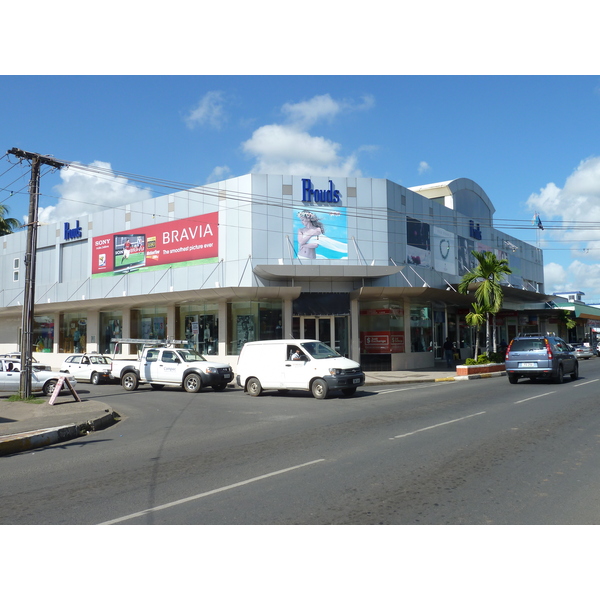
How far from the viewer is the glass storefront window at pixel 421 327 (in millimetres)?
29641

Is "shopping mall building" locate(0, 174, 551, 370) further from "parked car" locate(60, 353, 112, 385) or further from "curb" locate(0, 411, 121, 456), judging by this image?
"curb" locate(0, 411, 121, 456)

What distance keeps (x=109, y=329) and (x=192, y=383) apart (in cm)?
1621

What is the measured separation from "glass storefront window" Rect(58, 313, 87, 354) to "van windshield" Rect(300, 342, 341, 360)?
22818 millimetres

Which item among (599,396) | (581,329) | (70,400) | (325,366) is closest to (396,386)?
(325,366)

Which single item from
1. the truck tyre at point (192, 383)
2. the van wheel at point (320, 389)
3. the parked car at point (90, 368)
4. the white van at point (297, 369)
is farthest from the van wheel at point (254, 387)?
the parked car at point (90, 368)

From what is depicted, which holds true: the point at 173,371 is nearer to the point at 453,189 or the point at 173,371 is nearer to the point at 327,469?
the point at 327,469

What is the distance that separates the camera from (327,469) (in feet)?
25.1

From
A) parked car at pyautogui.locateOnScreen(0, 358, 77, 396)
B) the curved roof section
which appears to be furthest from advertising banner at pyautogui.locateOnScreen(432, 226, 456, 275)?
parked car at pyautogui.locateOnScreen(0, 358, 77, 396)

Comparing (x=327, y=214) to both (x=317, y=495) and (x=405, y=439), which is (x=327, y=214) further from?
(x=317, y=495)

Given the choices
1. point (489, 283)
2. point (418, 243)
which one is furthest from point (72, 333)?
point (489, 283)

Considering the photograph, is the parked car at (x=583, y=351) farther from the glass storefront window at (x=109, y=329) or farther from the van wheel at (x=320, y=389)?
the glass storefront window at (x=109, y=329)

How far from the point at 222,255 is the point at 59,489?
838 inches

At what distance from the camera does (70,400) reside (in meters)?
17.7

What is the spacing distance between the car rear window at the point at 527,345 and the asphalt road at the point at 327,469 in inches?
238
